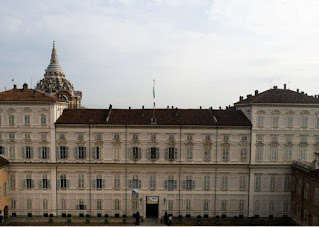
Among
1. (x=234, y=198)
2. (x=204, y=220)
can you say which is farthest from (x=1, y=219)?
(x=234, y=198)

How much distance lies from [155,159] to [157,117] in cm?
679

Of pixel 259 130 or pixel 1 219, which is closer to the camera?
pixel 1 219

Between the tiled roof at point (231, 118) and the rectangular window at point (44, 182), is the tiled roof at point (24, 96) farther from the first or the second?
the tiled roof at point (231, 118)

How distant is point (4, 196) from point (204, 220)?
3127 centimetres

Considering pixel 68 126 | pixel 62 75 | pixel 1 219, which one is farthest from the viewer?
pixel 62 75

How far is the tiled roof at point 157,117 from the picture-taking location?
41875 mm

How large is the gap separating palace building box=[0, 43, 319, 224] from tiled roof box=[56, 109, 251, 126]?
268 millimetres

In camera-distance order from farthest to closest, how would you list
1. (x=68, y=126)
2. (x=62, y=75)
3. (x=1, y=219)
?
1. (x=62, y=75)
2. (x=68, y=126)
3. (x=1, y=219)

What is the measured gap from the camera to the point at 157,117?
43000 millimetres

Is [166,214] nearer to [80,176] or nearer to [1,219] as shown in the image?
[80,176]

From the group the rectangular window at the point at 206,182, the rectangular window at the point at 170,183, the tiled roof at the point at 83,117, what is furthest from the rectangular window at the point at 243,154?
the tiled roof at the point at 83,117

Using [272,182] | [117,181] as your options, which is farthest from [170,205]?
[272,182]

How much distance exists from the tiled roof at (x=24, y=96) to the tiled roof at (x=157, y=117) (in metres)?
3.85

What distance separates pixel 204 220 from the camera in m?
41.7
